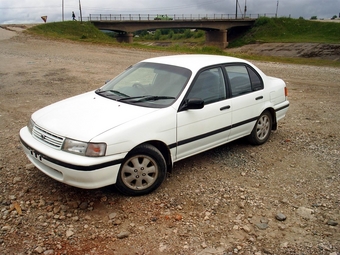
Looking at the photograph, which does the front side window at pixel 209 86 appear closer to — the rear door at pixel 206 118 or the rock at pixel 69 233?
the rear door at pixel 206 118

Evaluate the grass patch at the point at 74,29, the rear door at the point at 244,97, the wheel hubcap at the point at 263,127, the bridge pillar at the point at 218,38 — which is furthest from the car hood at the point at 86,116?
the bridge pillar at the point at 218,38

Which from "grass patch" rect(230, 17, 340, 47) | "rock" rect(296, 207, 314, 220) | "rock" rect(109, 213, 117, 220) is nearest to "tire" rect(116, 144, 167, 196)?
"rock" rect(109, 213, 117, 220)

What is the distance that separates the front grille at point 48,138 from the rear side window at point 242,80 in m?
2.63

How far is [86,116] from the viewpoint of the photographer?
13.5 ft

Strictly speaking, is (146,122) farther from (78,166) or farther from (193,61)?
(193,61)

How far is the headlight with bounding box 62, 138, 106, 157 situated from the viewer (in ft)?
11.9

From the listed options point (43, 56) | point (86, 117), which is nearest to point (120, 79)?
point (86, 117)

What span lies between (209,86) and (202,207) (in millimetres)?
1784

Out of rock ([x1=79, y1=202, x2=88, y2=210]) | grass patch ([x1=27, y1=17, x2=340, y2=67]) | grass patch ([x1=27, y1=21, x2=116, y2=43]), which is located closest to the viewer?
rock ([x1=79, y1=202, x2=88, y2=210])

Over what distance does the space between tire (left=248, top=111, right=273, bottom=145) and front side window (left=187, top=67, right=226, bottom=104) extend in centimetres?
107

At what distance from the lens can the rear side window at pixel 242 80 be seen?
521 cm

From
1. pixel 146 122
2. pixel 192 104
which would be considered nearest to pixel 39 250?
pixel 146 122

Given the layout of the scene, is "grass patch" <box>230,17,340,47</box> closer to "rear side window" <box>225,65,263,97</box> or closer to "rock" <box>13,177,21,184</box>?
"rear side window" <box>225,65,263,97</box>

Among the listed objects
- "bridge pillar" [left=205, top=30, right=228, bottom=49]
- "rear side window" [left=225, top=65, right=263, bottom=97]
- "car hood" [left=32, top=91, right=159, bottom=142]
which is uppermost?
"rear side window" [left=225, top=65, right=263, bottom=97]
